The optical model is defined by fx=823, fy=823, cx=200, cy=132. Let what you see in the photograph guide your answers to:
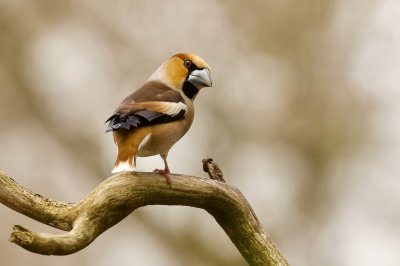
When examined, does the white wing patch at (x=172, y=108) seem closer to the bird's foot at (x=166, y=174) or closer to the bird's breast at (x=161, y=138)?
the bird's breast at (x=161, y=138)

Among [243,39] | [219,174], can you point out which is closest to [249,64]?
[243,39]

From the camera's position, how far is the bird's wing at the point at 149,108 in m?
3.07

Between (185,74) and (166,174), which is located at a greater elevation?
(185,74)

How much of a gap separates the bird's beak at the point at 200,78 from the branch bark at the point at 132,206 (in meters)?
0.65

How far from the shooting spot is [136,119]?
309 centimetres

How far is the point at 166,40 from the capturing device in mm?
9242

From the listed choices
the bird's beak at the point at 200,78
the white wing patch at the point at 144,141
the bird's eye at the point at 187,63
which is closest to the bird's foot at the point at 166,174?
the white wing patch at the point at 144,141

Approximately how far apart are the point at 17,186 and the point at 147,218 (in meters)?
6.30

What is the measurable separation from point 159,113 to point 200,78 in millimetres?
474

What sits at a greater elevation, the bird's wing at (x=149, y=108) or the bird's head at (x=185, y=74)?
the bird's head at (x=185, y=74)

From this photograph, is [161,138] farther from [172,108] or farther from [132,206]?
[132,206]

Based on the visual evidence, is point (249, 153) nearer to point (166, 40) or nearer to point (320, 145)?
point (320, 145)

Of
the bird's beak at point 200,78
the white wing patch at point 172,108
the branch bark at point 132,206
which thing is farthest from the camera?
the bird's beak at point 200,78

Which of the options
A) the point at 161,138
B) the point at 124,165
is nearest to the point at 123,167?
the point at 124,165
